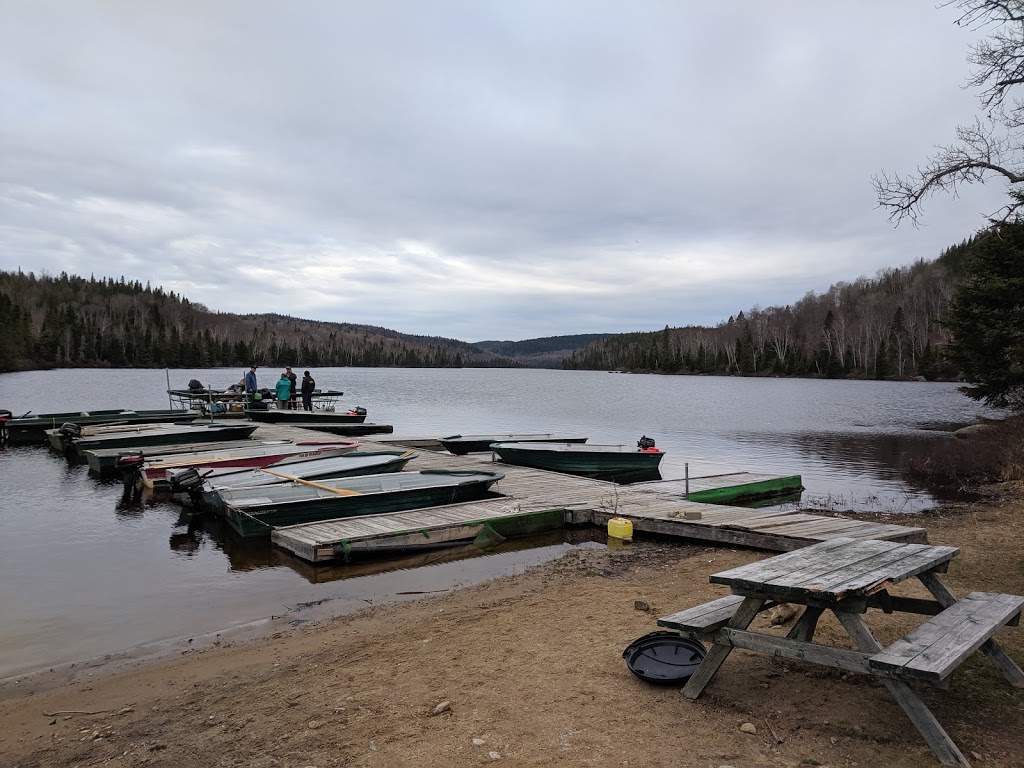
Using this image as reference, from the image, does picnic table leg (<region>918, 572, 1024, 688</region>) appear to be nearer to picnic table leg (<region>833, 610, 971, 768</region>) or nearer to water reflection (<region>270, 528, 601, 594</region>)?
picnic table leg (<region>833, 610, 971, 768</region>)

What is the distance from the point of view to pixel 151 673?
209 inches

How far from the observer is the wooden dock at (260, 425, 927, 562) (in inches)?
343

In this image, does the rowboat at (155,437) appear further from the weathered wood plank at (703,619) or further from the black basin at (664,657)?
the weathered wood plank at (703,619)

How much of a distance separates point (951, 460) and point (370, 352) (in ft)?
582

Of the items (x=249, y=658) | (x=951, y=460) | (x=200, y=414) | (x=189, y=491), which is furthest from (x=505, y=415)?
(x=249, y=658)

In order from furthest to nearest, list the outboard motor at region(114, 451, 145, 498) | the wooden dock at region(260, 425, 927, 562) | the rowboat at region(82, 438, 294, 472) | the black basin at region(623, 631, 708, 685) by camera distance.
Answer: the rowboat at region(82, 438, 294, 472) < the outboard motor at region(114, 451, 145, 498) < the wooden dock at region(260, 425, 927, 562) < the black basin at region(623, 631, 708, 685)

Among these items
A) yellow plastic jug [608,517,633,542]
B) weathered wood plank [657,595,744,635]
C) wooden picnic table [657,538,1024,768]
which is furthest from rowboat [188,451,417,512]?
wooden picnic table [657,538,1024,768]

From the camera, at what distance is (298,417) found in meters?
26.0

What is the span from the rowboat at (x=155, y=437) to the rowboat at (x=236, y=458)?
1.36 m

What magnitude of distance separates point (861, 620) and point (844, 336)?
101716mm

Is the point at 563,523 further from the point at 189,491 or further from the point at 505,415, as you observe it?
the point at 505,415

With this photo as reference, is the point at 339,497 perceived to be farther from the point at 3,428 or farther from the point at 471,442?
the point at 3,428

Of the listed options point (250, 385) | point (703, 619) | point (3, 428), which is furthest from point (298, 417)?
point (703, 619)

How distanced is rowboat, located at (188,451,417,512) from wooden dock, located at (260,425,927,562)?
2424 mm
